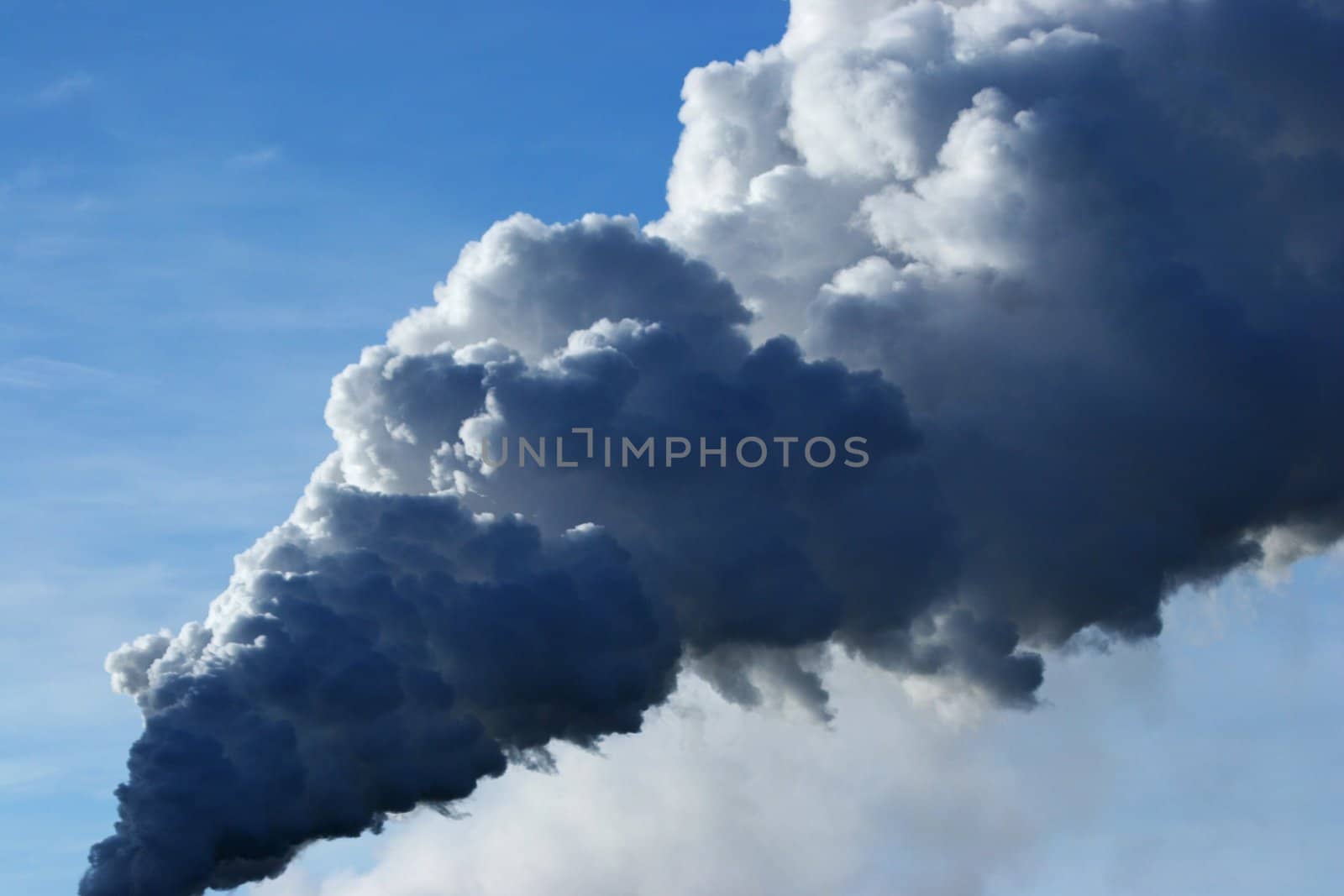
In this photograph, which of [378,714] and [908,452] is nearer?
[378,714]

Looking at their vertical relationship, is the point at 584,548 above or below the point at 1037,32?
below

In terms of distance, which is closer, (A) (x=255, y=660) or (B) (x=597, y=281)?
(A) (x=255, y=660)

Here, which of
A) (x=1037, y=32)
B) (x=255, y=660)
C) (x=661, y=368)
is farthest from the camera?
(x=1037, y=32)

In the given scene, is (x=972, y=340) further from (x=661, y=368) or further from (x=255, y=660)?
(x=255, y=660)

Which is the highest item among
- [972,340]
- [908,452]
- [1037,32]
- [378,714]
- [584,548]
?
[1037,32]

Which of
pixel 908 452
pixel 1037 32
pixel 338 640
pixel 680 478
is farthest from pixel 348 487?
pixel 1037 32

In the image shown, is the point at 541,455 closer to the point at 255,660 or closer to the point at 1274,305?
the point at 255,660

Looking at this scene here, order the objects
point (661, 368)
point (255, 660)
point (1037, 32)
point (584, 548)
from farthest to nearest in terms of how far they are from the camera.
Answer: point (1037, 32) < point (661, 368) < point (584, 548) < point (255, 660)

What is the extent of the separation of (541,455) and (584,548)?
512cm

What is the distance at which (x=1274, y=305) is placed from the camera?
90875 millimetres

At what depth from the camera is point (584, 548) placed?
80.3 metres

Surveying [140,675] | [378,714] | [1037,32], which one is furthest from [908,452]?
[140,675]

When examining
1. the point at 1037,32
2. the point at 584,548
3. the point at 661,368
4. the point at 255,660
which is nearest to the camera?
the point at 255,660

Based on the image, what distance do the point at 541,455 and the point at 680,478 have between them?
6516 mm
